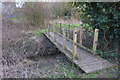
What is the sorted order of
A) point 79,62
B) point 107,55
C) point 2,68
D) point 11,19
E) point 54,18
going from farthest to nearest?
point 54,18, point 11,19, point 107,55, point 79,62, point 2,68

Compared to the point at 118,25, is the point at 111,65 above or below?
below

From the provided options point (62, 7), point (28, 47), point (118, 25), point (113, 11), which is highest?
point (62, 7)

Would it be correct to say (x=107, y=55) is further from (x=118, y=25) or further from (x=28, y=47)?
(x=28, y=47)

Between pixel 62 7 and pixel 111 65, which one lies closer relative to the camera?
pixel 111 65

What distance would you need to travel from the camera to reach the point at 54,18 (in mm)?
11258

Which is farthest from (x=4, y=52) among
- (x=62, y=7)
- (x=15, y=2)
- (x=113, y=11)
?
(x=62, y=7)

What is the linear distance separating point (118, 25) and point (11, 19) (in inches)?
294

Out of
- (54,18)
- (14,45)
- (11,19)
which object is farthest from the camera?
(54,18)

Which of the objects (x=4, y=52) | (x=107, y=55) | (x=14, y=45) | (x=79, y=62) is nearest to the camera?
(x=79, y=62)

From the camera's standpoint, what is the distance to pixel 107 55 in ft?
13.6

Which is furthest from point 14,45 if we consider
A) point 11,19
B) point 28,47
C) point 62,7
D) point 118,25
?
point 62,7

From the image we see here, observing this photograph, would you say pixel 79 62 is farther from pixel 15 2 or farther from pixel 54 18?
pixel 54 18

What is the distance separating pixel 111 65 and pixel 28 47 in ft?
15.4

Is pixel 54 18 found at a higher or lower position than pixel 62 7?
lower
